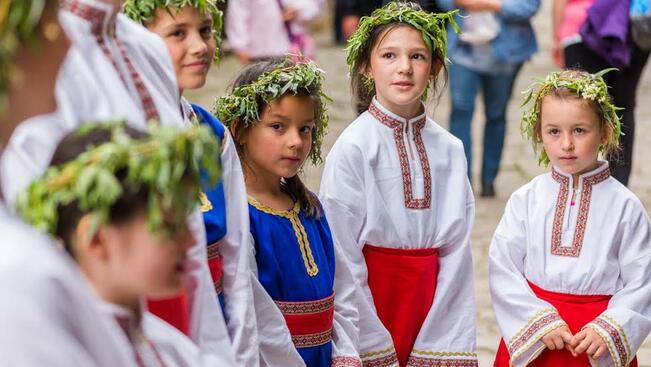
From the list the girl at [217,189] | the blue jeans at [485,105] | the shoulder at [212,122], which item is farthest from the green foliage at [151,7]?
the blue jeans at [485,105]

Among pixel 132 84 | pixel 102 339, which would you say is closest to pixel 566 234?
pixel 132 84

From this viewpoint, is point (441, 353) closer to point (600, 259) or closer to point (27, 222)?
point (600, 259)

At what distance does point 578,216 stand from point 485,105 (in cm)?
375

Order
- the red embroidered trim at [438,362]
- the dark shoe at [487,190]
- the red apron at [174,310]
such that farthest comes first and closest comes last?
the dark shoe at [487,190]
the red embroidered trim at [438,362]
the red apron at [174,310]

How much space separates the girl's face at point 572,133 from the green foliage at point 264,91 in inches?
32.6

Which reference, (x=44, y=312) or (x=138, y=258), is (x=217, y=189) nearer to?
(x=138, y=258)

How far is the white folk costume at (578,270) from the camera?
421 centimetres

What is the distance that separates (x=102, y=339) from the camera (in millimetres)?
1765

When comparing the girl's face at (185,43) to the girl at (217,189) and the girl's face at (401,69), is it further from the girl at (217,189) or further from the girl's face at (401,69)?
the girl's face at (401,69)

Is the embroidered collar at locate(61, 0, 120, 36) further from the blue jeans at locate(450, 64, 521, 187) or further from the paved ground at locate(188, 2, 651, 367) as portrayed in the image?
the blue jeans at locate(450, 64, 521, 187)

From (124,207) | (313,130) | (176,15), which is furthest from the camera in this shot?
(313,130)

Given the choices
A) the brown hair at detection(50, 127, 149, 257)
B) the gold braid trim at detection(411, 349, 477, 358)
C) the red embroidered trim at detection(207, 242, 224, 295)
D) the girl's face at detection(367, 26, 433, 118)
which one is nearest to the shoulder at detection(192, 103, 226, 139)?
the red embroidered trim at detection(207, 242, 224, 295)

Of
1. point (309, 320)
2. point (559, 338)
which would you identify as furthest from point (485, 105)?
point (309, 320)

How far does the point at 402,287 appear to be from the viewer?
4.34 metres
